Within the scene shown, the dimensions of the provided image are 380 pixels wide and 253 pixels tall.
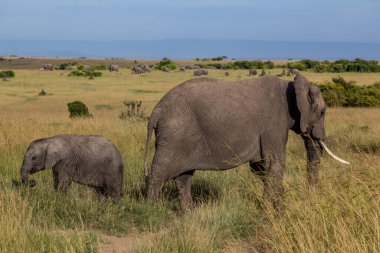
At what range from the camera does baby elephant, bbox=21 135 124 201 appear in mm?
7828

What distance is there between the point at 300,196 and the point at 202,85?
221cm

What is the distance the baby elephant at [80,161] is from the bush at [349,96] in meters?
→ 19.0

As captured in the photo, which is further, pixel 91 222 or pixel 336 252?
pixel 91 222

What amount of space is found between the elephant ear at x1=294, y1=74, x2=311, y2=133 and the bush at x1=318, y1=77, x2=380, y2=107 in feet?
60.9

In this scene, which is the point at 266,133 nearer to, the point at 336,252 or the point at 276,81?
the point at 276,81

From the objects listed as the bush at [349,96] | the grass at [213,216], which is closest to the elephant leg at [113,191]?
the grass at [213,216]

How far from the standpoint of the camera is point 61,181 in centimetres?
788

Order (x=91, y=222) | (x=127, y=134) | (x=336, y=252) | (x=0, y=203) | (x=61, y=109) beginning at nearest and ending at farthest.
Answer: (x=336, y=252), (x=0, y=203), (x=91, y=222), (x=127, y=134), (x=61, y=109)

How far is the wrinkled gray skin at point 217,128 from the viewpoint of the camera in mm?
7523

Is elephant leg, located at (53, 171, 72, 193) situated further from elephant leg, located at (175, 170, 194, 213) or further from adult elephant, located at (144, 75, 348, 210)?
elephant leg, located at (175, 170, 194, 213)

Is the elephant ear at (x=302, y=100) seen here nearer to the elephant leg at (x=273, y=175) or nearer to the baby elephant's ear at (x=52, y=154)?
the elephant leg at (x=273, y=175)

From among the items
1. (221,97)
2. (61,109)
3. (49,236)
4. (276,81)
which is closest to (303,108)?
(276,81)

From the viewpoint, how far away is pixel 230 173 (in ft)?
30.1

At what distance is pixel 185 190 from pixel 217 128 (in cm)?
91
